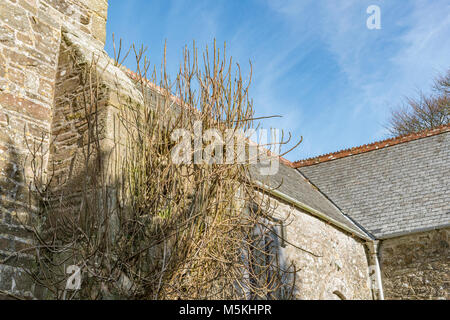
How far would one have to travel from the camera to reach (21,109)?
4.74 meters

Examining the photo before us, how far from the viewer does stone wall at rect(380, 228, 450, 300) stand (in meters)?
11.5

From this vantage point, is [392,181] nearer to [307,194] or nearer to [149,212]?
[307,194]

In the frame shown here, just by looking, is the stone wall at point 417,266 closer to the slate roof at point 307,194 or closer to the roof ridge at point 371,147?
the slate roof at point 307,194

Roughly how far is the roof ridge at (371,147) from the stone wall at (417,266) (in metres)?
4.28

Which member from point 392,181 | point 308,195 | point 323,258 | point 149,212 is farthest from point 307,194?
point 149,212

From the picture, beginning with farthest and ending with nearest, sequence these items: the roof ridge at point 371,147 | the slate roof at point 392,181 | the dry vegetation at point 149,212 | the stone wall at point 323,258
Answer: the roof ridge at point 371,147
the slate roof at point 392,181
the stone wall at point 323,258
the dry vegetation at point 149,212

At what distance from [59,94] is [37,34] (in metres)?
0.69

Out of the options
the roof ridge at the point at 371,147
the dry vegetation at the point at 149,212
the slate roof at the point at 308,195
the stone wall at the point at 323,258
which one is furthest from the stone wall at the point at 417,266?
the dry vegetation at the point at 149,212

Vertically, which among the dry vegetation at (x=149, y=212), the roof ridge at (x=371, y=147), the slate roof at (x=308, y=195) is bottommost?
the dry vegetation at (x=149, y=212)

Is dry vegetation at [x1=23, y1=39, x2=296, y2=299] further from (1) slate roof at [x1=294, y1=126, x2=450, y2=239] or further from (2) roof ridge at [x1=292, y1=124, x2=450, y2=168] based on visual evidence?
(2) roof ridge at [x1=292, y1=124, x2=450, y2=168]

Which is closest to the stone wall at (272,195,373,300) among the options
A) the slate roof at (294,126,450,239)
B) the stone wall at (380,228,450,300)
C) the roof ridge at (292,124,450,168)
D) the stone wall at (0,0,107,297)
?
the stone wall at (380,228,450,300)

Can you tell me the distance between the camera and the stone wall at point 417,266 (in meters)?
11.5

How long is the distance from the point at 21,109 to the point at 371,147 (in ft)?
43.0
